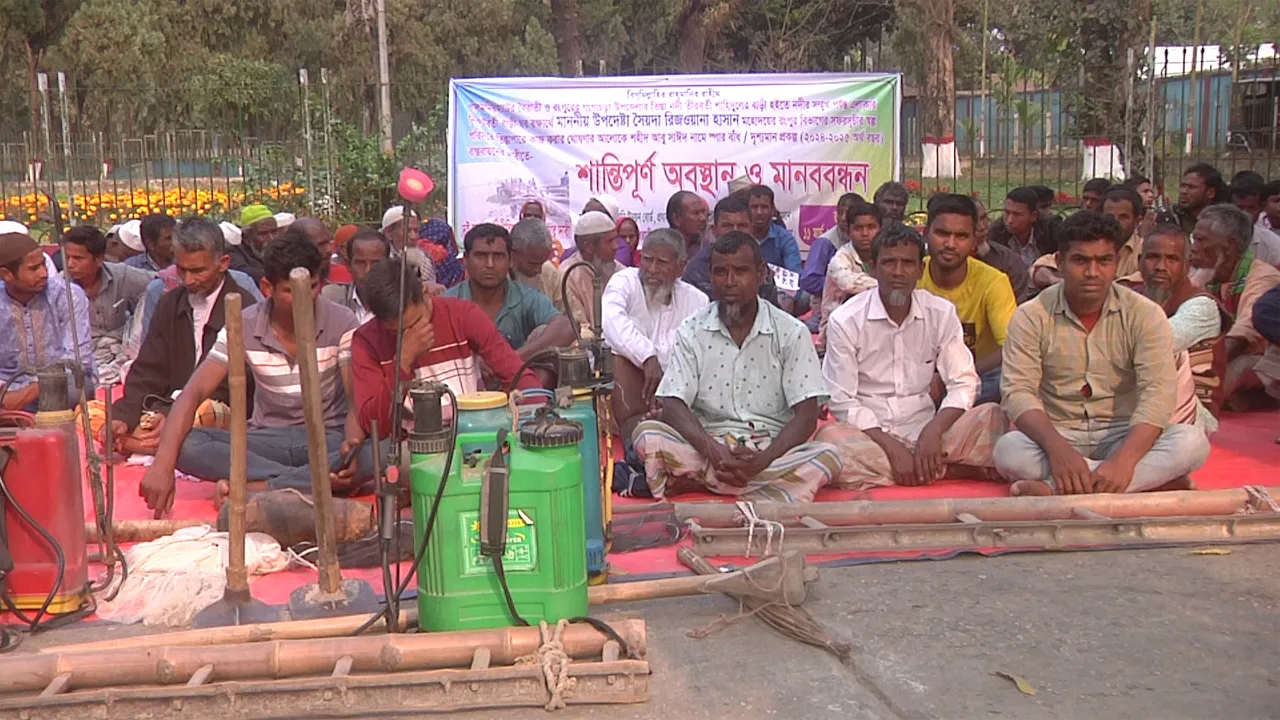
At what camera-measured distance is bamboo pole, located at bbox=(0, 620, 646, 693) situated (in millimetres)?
3637

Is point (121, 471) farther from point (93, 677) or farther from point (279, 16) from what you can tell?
point (279, 16)

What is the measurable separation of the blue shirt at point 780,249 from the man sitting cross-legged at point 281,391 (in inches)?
166

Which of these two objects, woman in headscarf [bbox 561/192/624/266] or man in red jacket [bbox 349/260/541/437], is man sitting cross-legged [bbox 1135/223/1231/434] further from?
woman in headscarf [bbox 561/192/624/266]

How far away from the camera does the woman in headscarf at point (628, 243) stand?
9.46 m

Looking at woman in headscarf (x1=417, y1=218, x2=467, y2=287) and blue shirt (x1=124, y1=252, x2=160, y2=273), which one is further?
blue shirt (x1=124, y1=252, x2=160, y2=273)

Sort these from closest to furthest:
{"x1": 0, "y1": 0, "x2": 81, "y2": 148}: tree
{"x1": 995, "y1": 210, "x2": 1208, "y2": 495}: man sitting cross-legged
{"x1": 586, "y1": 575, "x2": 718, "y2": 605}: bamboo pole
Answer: {"x1": 586, "y1": 575, "x2": 718, "y2": 605}: bamboo pole, {"x1": 995, "y1": 210, "x2": 1208, "y2": 495}: man sitting cross-legged, {"x1": 0, "y1": 0, "x2": 81, "y2": 148}: tree

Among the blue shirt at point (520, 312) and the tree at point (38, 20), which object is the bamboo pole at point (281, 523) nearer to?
the blue shirt at point (520, 312)

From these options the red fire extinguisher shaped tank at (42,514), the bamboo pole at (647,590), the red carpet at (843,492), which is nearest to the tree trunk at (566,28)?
the red carpet at (843,492)

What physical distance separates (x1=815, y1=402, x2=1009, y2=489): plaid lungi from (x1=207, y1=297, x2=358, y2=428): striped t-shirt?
223 centimetres

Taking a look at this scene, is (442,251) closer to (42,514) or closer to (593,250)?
(593,250)

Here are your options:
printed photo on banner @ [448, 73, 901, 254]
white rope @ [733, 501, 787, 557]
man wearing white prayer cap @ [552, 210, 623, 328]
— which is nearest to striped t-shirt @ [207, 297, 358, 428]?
white rope @ [733, 501, 787, 557]

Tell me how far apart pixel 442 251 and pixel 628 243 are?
1407 mm

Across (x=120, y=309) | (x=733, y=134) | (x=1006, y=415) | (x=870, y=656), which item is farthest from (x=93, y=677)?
(x=733, y=134)

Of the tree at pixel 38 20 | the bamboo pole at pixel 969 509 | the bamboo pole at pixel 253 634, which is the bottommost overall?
the bamboo pole at pixel 253 634
